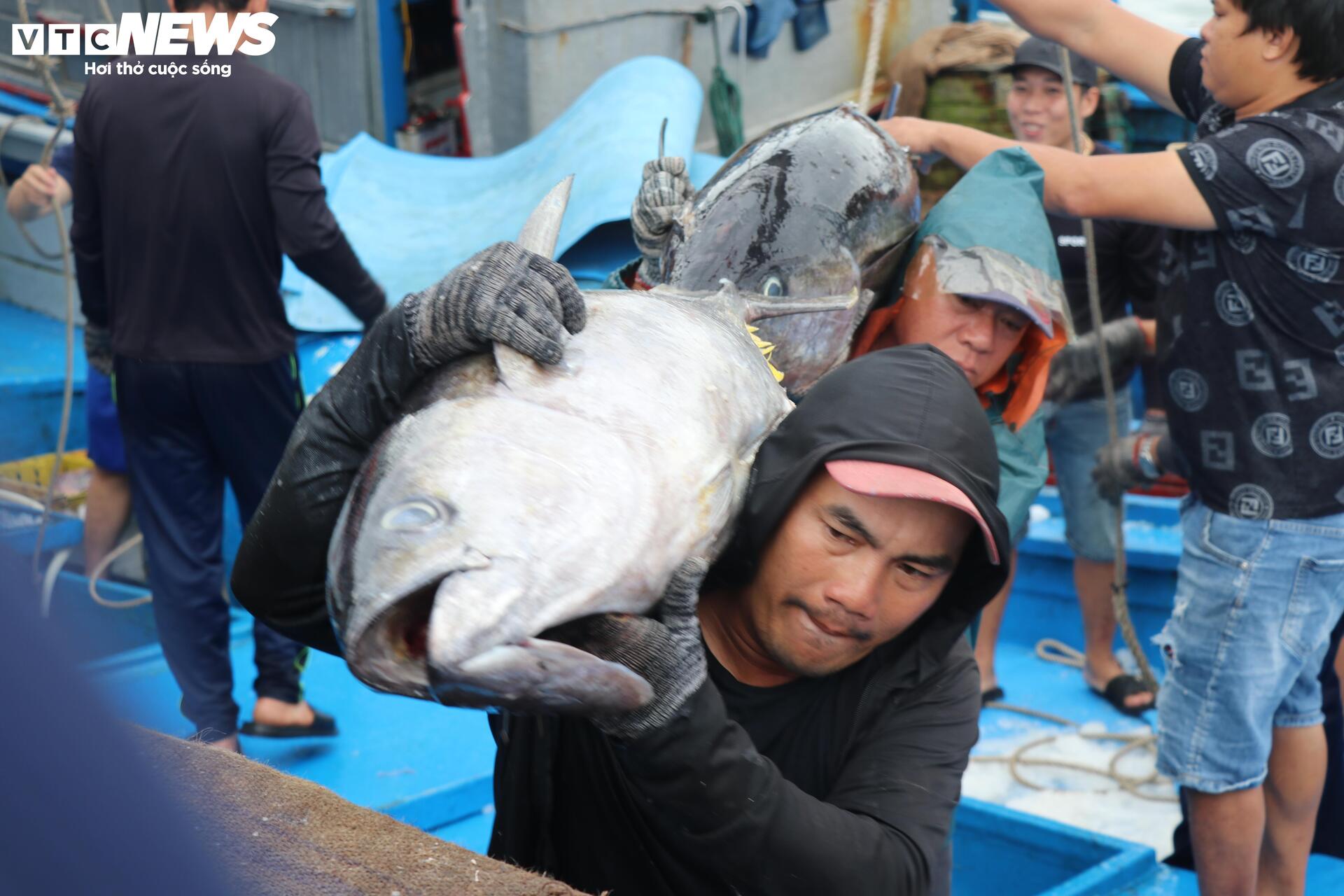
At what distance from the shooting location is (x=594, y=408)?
123cm

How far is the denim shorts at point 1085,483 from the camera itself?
4.45 metres

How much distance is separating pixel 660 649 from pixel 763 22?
750 centimetres

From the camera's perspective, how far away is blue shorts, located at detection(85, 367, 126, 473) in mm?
4301

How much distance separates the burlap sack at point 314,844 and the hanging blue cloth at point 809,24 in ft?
26.6

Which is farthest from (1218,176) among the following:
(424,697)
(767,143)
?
(424,697)

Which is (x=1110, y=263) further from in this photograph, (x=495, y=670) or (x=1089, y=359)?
(x=495, y=670)

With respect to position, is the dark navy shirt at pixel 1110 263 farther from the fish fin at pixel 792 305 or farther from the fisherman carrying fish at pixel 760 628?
the fisherman carrying fish at pixel 760 628

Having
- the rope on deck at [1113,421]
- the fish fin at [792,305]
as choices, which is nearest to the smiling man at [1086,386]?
the rope on deck at [1113,421]

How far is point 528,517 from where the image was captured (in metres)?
1.11

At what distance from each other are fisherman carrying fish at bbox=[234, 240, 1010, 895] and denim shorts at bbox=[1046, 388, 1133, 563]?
2.94 meters

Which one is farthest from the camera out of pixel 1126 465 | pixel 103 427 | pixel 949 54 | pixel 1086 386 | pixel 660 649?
pixel 949 54

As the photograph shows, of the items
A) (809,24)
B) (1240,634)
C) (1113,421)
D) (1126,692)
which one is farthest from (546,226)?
(809,24)

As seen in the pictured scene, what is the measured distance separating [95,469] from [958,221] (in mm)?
3372

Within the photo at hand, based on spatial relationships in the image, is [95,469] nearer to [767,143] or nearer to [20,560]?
[767,143]
